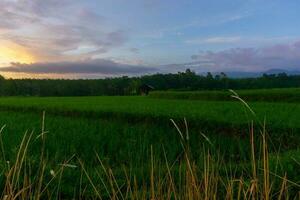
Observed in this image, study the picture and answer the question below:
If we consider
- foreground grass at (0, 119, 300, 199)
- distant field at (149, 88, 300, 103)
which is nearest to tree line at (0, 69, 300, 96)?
distant field at (149, 88, 300, 103)

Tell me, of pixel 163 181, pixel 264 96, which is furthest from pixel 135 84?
pixel 163 181

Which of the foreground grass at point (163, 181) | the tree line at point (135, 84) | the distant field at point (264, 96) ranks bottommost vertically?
the tree line at point (135, 84)

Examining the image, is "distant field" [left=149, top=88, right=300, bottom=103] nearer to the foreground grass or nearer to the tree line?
the foreground grass

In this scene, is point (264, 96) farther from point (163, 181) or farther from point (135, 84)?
point (135, 84)

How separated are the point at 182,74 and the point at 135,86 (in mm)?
6123

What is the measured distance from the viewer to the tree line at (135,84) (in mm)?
54969

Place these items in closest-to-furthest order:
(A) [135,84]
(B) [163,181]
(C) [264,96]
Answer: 1. (B) [163,181]
2. (C) [264,96]
3. (A) [135,84]

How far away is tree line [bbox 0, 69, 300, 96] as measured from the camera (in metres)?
55.0

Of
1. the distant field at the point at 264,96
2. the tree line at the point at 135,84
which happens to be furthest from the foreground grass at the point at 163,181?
the tree line at the point at 135,84

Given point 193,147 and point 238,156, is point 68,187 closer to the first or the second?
point 238,156

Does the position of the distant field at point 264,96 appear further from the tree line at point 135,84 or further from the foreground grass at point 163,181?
the tree line at point 135,84

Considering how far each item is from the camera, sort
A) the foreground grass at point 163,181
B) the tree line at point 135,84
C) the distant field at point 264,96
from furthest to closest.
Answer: the tree line at point 135,84, the distant field at point 264,96, the foreground grass at point 163,181

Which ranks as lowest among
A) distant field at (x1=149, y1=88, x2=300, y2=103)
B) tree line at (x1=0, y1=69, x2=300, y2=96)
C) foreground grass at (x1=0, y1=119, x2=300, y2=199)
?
tree line at (x1=0, y1=69, x2=300, y2=96)

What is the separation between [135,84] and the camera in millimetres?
64812
